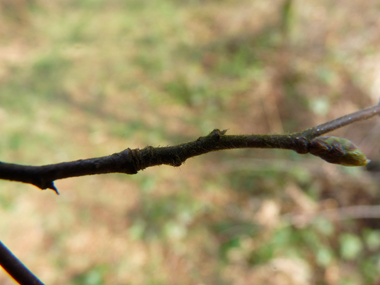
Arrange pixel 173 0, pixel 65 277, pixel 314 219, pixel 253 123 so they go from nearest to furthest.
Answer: pixel 65 277 < pixel 314 219 < pixel 253 123 < pixel 173 0

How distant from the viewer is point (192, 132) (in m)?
4.72

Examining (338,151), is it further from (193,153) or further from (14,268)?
(14,268)

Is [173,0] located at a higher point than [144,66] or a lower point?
higher

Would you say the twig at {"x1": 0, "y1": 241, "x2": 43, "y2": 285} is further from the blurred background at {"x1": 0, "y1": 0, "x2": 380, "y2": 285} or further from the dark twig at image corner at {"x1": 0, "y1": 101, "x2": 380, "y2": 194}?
the blurred background at {"x1": 0, "y1": 0, "x2": 380, "y2": 285}

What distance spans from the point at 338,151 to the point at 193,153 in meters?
0.53

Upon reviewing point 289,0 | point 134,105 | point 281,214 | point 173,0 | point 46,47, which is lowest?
point 281,214

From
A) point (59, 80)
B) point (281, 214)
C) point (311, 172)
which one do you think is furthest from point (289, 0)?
point (59, 80)

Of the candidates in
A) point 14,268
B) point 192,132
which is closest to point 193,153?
point 14,268

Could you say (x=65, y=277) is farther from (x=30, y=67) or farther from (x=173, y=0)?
(x=173, y=0)

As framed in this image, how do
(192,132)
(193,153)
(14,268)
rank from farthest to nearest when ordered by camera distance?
1. (192,132)
2. (193,153)
3. (14,268)

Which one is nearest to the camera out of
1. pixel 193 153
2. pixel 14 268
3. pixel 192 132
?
pixel 14 268

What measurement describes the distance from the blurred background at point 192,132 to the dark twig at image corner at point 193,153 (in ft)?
4.62

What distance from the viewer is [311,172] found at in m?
4.03

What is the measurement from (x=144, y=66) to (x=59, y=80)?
194 cm
